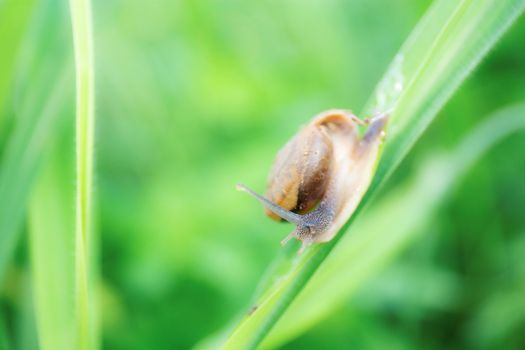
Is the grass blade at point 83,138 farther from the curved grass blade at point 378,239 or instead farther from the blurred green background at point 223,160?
the curved grass blade at point 378,239

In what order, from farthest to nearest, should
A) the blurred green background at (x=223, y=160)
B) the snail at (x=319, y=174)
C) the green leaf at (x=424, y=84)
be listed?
the blurred green background at (x=223, y=160), the snail at (x=319, y=174), the green leaf at (x=424, y=84)

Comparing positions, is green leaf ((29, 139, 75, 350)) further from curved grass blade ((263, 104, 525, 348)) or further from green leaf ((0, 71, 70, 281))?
curved grass blade ((263, 104, 525, 348))

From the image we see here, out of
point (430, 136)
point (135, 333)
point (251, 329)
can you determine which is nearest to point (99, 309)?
point (135, 333)

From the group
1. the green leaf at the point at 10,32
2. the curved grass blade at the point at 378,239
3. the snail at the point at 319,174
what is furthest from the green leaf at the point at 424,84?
the green leaf at the point at 10,32

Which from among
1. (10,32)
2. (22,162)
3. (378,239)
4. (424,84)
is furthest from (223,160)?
(424,84)

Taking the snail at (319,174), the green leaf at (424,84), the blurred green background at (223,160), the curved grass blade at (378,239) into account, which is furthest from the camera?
the blurred green background at (223,160)

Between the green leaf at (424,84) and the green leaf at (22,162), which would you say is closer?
the green leaf at (424,84)

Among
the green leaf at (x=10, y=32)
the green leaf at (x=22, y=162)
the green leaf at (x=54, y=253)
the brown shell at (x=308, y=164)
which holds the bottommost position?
the green leaf at (x=54, y=253)

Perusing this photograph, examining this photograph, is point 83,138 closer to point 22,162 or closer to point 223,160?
point 22,162
